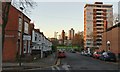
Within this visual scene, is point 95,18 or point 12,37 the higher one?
point 95,18

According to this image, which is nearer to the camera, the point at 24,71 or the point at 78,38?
the point at 24,71

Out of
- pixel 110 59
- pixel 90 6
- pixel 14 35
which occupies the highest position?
pixel 90 6

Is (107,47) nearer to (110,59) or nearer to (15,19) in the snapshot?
(110,59)

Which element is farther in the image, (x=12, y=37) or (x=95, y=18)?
(x=95, y=18)

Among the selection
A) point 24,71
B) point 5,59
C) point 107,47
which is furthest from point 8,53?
point 107,47

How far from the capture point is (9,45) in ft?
116

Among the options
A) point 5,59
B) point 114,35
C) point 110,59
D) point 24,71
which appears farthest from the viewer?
point 114,35

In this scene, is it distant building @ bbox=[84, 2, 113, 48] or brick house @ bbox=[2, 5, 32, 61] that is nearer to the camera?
brick house @ bbox=[2, 5, 32, 61]

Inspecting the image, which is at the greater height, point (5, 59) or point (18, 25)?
point (18, 25)

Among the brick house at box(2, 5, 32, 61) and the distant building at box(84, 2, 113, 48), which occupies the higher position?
the distant building at box(84, 2, 113, 48)

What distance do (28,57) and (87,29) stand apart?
124242 mm

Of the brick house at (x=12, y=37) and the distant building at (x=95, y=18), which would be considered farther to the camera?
the distant building at (x=95, y=18)

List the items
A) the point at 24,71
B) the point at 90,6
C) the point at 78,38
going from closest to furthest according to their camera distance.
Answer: the point at 24,71 < the point at 78,38 < the point at 90,6

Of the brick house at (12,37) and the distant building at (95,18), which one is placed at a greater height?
the distant building at (95,18)
